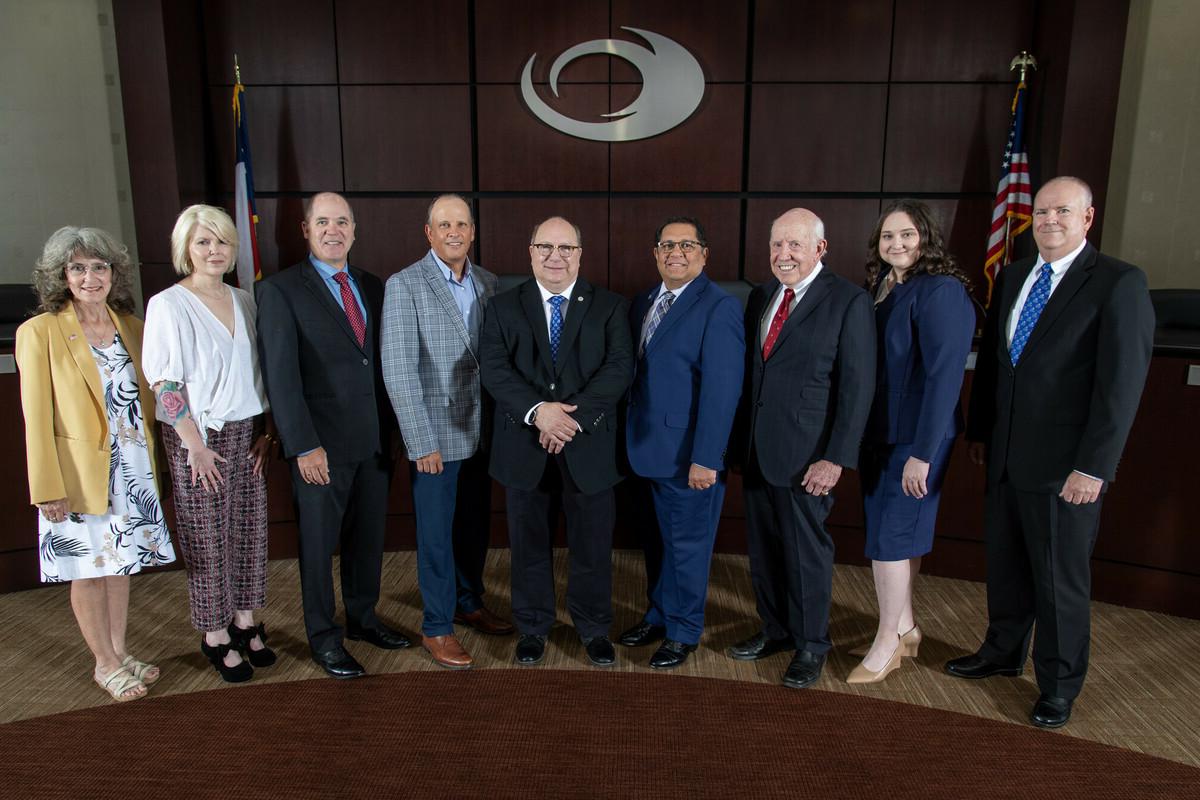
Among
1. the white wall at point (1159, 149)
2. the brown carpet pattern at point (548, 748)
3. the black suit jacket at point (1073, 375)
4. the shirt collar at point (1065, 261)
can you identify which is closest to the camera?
the brown carpet pattern at point (548, 748)

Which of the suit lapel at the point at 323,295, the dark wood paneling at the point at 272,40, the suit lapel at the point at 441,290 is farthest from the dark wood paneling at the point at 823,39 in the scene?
the suit lapel at the point at 323,295

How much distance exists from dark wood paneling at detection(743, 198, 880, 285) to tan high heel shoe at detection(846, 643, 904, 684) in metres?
2.90

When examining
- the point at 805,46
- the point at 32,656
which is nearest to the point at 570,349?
the point at 32,656

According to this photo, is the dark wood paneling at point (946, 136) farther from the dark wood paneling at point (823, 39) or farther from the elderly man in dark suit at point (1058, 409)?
the elderly man in dark suit at point (1058, 409)

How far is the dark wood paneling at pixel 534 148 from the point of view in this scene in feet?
16.4

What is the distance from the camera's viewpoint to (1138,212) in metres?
4.63

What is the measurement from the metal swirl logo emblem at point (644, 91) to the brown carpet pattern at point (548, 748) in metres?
3.50

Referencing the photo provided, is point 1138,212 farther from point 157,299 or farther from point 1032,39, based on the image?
point 157,299

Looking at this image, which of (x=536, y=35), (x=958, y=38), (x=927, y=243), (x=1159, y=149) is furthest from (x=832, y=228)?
(x=927, y=243)

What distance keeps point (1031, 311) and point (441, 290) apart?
186 centimetres

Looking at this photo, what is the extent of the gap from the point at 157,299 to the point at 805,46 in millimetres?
3982

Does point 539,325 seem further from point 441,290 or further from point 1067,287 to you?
point 1067,287

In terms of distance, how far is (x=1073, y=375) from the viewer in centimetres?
237

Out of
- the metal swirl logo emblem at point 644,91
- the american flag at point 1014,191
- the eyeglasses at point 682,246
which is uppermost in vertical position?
the metal swirl logo emblem at point 644,91
